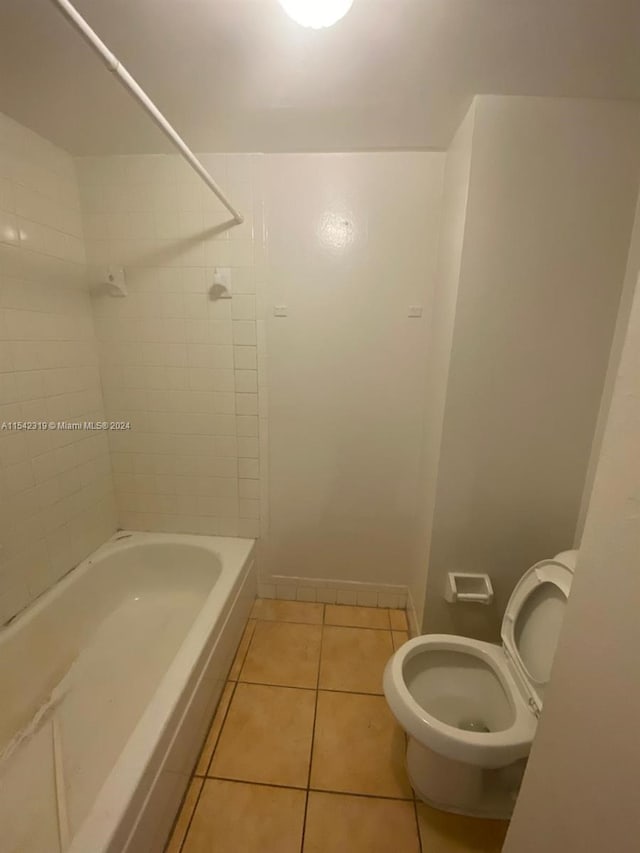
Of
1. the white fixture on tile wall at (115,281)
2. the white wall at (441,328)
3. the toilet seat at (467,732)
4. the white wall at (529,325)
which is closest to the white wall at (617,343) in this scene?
the white wall at (529,325)

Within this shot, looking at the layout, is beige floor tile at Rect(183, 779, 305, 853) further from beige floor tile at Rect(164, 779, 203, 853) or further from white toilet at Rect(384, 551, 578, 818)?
white toilet at Rect(384, 551, 578, 818)

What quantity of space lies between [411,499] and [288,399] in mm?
778

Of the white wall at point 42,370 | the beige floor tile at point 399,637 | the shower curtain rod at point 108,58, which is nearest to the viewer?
the shower curtain rod at point 108,58

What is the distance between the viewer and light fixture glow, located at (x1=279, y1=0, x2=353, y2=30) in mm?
747

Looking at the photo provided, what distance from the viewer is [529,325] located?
121 cm

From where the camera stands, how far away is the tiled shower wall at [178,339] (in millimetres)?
1517

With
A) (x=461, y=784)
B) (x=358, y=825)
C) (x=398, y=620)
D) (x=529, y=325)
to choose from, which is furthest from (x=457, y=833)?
(x=529, y=325)

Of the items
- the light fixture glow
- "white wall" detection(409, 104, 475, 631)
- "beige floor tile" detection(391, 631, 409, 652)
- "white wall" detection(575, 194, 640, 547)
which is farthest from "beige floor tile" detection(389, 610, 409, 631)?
the light fixture glow

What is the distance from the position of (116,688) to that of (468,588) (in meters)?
1.42

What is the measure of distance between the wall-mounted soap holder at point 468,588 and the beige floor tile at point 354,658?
45 cm

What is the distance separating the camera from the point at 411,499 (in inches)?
68.2

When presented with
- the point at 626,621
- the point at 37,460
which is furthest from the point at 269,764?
the point at 37,460

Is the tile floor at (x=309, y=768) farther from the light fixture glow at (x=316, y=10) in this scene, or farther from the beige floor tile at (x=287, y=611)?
the light fixture glow at (x=316, y=10)

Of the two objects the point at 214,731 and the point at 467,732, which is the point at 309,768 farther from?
the point at 467,732
